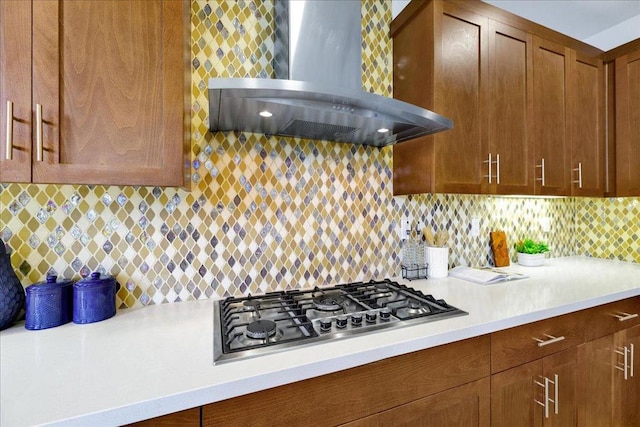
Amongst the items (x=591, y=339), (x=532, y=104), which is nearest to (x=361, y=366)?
(x=591, y=339)

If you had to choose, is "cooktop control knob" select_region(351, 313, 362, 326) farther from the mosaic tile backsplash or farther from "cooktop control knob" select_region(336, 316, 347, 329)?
the mosaic tile backsplash

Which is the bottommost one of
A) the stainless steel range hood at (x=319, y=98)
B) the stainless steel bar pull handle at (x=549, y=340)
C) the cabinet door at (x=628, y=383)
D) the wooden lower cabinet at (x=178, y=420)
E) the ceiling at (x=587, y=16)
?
the cabinet door at (x=628, y=383)

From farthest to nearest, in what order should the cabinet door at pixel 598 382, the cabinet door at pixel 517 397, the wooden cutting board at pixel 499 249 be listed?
the wooden cutting board at pixel 499 249 → the cabinet door at pixel 598 382 → the cabinet door at pixel 517 397

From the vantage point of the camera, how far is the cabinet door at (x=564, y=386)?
1.31m

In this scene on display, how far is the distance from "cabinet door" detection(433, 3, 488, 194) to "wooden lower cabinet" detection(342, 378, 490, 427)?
0.86 m

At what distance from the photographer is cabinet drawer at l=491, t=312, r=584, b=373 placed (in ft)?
3.86

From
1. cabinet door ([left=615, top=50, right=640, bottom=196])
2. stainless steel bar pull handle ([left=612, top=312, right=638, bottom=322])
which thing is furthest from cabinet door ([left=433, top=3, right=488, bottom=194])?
cabinet door ([left=615, top=50, right=640, bottom=196])

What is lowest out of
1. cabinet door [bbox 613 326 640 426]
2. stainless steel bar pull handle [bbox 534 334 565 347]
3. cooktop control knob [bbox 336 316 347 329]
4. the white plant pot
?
cabinet door [bbox 613 326 640 426]

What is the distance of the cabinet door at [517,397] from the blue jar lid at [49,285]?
1620mm

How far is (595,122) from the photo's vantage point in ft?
6.86

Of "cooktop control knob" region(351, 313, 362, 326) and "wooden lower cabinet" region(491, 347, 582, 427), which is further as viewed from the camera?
"wooden lower cabinet" region(491, 347, 582, 427)

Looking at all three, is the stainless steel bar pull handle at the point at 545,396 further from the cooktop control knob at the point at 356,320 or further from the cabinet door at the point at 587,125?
the cabinet door at the point at 587,125

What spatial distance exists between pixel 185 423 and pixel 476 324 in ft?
3.14

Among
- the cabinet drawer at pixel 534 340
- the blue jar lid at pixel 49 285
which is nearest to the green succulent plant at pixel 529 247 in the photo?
the cabinet drawer at pixel 534 340
